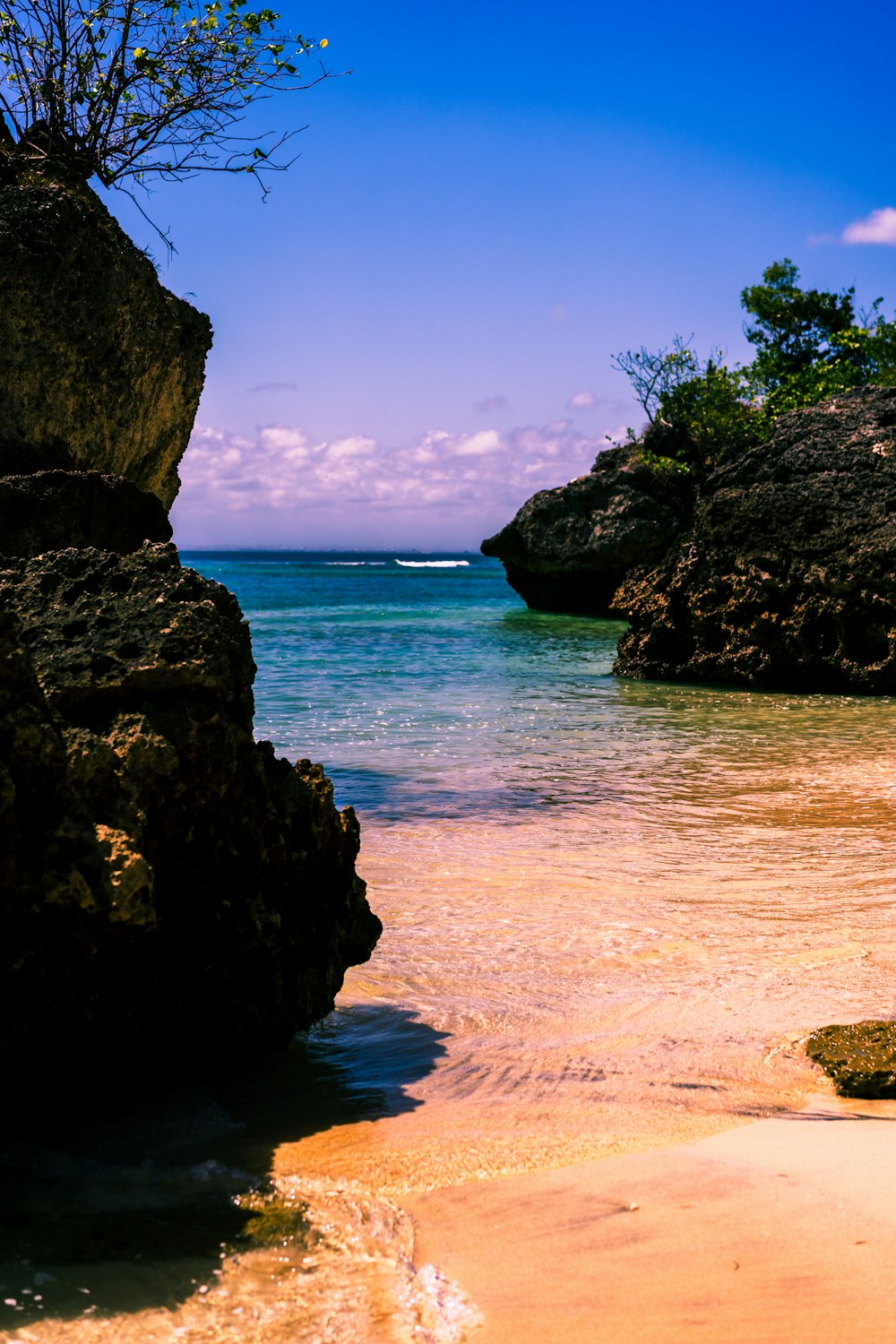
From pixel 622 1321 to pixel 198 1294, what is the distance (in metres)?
0.89

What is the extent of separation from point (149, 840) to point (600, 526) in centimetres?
2855

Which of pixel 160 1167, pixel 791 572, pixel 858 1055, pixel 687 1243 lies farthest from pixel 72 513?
pixel 791 572

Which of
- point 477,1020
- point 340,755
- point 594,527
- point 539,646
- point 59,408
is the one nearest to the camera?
point 477,1020

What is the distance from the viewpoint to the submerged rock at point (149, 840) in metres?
3.00

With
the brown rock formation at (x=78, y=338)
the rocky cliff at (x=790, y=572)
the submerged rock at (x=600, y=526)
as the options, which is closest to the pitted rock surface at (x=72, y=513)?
the brown rock formation at (x=78, y=338)

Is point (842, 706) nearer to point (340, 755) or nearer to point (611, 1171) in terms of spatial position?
point (340, 755)

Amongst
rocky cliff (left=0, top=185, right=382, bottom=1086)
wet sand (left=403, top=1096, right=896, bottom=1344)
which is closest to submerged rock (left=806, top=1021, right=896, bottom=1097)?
wet sand (left=403, top=1096, right=896, bottom=1344)

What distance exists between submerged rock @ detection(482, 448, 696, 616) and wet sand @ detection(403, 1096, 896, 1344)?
90.5 ft

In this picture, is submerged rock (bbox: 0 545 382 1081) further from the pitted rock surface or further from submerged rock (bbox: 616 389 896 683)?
submerged rock (bbox: 616 389 896 683)

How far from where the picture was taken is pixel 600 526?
31.1 metres

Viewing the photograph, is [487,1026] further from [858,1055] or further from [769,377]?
[769,377]

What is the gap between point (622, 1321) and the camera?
2299 mm

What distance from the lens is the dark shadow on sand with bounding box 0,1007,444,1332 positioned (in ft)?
7.91

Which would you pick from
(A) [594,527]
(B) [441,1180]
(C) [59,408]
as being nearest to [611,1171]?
(B) [441,1180]
